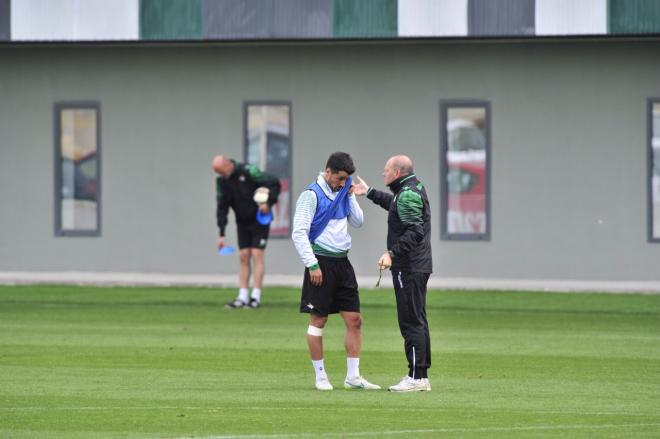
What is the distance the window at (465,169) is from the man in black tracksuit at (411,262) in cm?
1391

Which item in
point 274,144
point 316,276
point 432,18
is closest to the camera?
point 316,276

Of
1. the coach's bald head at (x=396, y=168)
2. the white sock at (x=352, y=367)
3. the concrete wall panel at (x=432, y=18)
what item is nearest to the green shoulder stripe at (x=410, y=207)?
the coach's bald head at (x=396, y=168)

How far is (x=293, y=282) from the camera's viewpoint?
2566 cm

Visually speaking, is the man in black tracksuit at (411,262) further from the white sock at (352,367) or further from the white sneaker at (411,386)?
the white sock at (352,367)

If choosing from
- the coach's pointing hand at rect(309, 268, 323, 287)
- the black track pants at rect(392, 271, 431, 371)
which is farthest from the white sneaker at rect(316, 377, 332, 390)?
the coach's pointing hand at rect(309, 268, 323, 287)

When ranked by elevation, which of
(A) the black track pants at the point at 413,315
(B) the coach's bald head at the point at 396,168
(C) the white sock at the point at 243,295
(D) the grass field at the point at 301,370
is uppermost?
(B) the coach's bald head at the point at 396,168

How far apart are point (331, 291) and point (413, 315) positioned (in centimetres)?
67

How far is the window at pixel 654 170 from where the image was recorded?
87.0ft

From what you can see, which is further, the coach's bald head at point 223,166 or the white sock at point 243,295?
the white sock at point 243,295

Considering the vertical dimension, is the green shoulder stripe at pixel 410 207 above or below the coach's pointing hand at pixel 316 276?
above

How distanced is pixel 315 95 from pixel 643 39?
534cm

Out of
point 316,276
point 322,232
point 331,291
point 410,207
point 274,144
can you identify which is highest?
point 274,144

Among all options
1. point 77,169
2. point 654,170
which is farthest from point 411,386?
point 77,169

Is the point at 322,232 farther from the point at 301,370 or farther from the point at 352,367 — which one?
the point at 301,370
